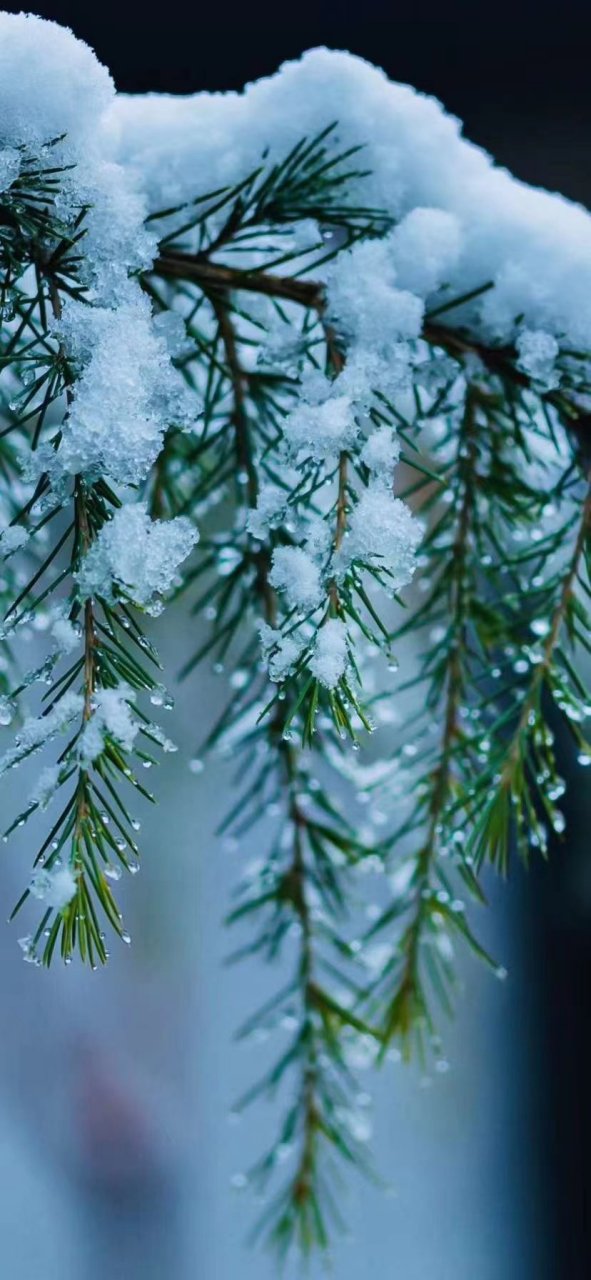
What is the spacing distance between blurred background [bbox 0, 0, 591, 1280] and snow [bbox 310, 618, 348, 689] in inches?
34.7

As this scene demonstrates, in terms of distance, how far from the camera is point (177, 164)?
0.87 feet

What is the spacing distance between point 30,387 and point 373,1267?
4.05 feet

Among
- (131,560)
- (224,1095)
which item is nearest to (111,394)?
(131,560)

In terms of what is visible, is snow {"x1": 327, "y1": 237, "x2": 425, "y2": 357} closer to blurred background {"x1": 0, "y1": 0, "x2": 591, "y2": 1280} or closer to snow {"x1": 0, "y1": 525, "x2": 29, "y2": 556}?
snow {"x1": 0, "y1": 525, "x2": 29, "y2": 556}

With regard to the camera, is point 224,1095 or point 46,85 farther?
point 224,1095

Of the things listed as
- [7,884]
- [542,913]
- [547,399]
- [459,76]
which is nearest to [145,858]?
[7,884]

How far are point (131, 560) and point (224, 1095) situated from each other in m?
1.19

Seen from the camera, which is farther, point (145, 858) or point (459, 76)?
point (145, 858)

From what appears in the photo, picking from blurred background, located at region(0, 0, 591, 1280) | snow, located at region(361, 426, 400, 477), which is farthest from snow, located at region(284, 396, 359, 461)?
Answer: blurred background, located at region(0, 0, 591, 1280)

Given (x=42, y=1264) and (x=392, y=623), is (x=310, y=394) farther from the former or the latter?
(x=42, y=1264)

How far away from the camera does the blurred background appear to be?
3.80 feet

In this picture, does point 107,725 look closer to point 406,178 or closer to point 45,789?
point 45,789

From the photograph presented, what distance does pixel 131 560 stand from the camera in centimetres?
20

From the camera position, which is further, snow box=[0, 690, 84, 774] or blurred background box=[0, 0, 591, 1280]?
blurred background box=[0, 0, 591, 1280]
